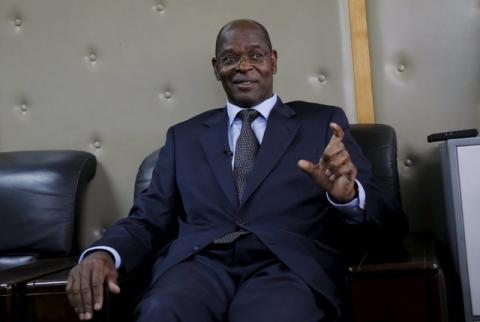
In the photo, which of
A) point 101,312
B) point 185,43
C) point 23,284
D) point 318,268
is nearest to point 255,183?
point 318,268

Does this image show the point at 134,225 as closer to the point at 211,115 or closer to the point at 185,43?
the point at 211,115

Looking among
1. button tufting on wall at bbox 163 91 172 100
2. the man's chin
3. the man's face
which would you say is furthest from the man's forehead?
button tufting on wall at bbox 163 91 172 100

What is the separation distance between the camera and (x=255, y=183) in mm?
1554

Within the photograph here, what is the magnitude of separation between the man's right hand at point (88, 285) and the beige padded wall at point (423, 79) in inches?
42.4

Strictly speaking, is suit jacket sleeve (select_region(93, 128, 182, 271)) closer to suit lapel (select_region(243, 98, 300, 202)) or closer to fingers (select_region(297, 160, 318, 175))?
suit lapel (select_region(243, 98, 300, 202))

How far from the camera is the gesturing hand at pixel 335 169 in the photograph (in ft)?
4.20

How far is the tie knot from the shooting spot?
1692 millimetres

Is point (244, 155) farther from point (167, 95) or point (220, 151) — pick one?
point (167, 95)

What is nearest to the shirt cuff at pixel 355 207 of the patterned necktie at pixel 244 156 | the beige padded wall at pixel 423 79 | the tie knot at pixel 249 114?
the patterned necktie at pixel 244 156

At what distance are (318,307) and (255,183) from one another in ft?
1.23

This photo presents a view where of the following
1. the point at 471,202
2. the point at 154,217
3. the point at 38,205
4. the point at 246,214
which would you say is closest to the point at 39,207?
the point at 38,205

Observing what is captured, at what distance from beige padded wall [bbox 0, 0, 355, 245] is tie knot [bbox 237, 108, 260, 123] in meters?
0.43

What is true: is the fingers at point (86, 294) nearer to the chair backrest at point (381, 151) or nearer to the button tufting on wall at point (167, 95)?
the chair backrest at point (381, 151)

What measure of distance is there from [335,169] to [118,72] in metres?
1.16
